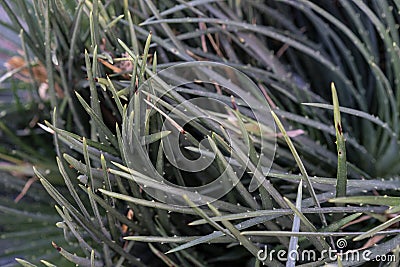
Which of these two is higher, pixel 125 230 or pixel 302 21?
pixel 302 21

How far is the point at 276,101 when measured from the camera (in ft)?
1.17

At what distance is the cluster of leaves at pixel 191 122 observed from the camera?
0.28 meters

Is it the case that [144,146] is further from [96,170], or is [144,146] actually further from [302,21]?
[302,21]

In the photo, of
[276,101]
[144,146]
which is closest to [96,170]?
[144,146]

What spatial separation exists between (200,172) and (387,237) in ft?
0.38

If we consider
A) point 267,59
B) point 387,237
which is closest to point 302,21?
point 267,59

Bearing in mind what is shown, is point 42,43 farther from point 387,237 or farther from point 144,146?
point 387,237

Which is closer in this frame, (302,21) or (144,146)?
(144,146)

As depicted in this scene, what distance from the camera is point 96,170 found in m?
0.29

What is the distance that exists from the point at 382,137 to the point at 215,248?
0.46 ft

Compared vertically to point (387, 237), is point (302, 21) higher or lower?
higher

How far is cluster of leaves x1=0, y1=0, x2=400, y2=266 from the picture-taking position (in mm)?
284

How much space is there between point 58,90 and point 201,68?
0.12m

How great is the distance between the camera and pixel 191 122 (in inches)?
11.1
